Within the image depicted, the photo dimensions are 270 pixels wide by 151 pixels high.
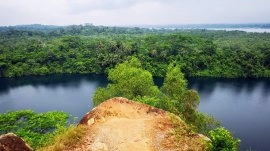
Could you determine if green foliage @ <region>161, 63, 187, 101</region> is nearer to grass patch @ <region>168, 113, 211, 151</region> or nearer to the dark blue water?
the dark blue water

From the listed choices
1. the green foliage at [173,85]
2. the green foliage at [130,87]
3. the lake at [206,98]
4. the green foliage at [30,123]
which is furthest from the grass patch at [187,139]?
the lake at [206,98]

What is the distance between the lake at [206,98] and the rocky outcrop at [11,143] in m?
25.9

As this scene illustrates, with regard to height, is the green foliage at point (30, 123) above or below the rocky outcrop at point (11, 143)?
below

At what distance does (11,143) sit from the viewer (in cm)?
1095

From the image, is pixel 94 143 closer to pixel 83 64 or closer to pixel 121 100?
pixel 121 100

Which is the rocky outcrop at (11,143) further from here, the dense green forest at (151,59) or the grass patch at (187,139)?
the dense green forest at (151,59)

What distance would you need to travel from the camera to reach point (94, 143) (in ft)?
39.8

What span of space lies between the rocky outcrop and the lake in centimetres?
2586

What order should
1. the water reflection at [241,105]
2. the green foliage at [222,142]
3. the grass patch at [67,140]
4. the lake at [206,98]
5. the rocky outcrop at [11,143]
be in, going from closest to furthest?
1. the rocky outcrop at [11,143]
2. the green foliage at [222,142]
3. the grass patch at [67,140]
4. the water reflection at [241,105]
5. the lake at [206,98]

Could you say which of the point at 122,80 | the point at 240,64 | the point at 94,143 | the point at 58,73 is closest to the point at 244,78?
the point at 240,64

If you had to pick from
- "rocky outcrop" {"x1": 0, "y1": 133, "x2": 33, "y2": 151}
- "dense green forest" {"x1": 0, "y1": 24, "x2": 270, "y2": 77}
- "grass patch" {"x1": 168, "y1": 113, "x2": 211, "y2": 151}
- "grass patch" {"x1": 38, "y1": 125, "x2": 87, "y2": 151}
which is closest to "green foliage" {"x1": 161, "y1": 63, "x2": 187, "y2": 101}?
"grass patch" {"x1": 168, "y1": 113, "x2": 211, "y2": 151}

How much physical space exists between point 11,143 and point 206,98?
44522mm

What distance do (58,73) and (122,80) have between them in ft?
159

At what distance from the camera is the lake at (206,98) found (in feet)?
127
